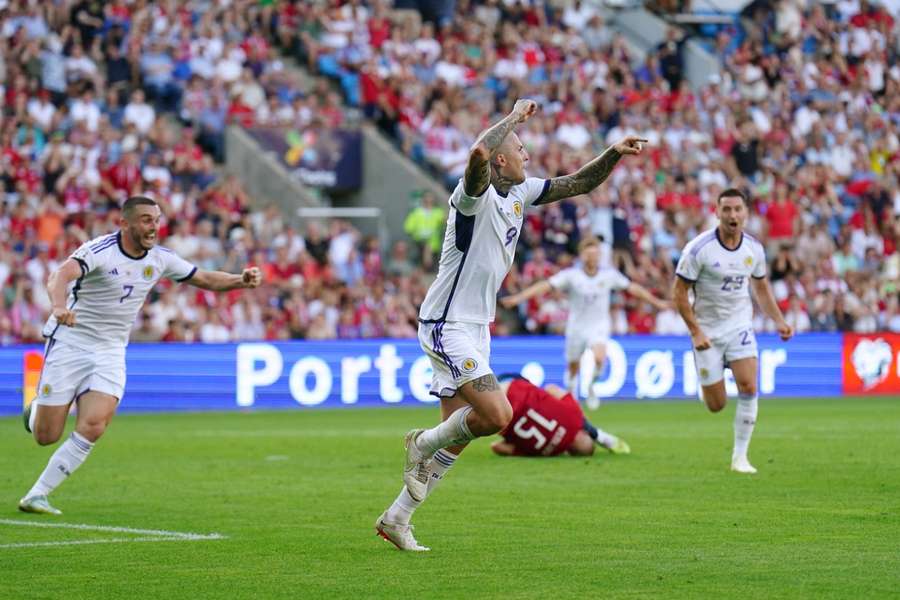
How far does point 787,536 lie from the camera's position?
10461 mm

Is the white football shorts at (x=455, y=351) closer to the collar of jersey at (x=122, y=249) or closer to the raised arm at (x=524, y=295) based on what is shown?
the collar of jersey at (x=122, y=249)

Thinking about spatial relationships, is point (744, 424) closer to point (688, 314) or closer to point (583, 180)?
point (688, 314)

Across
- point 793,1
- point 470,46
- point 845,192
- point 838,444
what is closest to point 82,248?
point 838,444

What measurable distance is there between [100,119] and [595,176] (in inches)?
742

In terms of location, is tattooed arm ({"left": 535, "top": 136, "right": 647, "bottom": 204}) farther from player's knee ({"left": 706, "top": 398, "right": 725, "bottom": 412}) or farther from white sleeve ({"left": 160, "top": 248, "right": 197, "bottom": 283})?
player's knee ({"left": 706, "top": 398, "right": 725, "bottom": 412})

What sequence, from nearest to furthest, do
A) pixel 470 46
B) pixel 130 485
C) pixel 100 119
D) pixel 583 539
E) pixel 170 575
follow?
pixel 170 575, pixel 583 539, pixel 130 485, pixel 100 119, pixel 470 46

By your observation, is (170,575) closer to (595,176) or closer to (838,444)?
(595,176)

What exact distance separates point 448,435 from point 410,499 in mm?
455

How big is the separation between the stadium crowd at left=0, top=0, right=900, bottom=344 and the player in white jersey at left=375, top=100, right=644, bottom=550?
47.6ft

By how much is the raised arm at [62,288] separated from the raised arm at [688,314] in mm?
5450

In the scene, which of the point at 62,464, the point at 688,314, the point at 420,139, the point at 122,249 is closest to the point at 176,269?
the point at 122,249

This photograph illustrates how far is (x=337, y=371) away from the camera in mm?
26016

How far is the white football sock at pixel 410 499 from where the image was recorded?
1004 cm

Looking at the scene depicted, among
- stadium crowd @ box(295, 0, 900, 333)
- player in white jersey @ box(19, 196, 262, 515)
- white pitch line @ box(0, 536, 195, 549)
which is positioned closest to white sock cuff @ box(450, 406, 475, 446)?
white pitch line @ box(0, 536, 195, 549)
